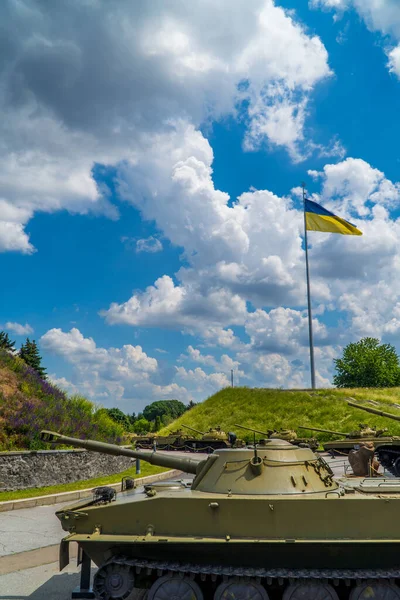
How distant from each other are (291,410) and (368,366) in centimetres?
3023

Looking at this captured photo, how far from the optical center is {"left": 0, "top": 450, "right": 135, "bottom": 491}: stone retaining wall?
1512 cm

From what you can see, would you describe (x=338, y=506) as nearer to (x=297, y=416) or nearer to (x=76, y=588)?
(x=76, y=588)

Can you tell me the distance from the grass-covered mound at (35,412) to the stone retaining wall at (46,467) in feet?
3.63

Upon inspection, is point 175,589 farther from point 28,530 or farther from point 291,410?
point 291,410

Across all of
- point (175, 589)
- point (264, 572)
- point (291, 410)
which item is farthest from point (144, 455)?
point (291, 410)

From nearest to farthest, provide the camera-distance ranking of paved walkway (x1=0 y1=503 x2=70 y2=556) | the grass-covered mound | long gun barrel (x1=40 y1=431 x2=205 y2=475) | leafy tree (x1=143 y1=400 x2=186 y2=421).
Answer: long gun barrel (x1=40 y1=431 x2=205 y2=475), paved walkway (x1=0 y1=503 x2=70 y2=556), the grass-covered mound, leafy tree (x1=143 y1=400 x2=186 y2=421)

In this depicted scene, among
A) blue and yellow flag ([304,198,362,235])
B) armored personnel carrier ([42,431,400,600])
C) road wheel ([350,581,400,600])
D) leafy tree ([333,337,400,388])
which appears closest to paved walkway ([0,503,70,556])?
armored personnel carrier ([42,431,400,600])

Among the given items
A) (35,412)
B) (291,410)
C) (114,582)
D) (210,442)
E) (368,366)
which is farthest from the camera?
(368,366)

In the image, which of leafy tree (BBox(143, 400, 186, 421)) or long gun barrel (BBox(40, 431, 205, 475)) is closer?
long gun barrel (BBox(40, 431, 205, 475))

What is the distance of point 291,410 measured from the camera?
3850 cm

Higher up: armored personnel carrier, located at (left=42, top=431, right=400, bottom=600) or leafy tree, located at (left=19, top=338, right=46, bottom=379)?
leafy tree, located at (left=19, top=338, right=46, bottom=379)

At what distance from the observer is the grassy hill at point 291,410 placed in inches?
1396

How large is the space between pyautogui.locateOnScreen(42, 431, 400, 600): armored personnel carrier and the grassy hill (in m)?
28.7

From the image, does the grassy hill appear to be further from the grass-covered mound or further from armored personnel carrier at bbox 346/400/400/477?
the grass-covered mound
